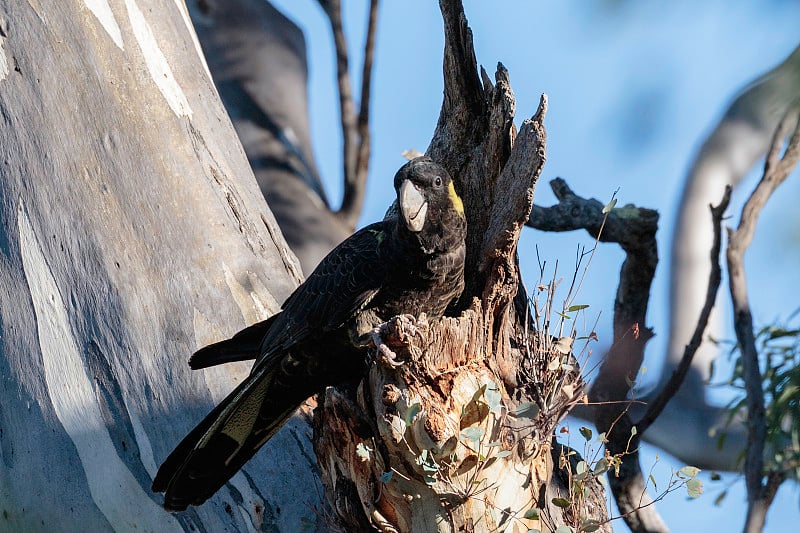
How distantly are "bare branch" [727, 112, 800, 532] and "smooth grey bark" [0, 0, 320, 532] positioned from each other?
161 centimetres

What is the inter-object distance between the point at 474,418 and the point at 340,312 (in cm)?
66

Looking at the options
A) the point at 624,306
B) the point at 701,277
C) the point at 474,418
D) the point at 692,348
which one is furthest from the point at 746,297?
the point at 701,277

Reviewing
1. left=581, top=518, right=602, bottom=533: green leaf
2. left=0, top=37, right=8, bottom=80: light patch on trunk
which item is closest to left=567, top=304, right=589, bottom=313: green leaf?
left=581, top=518, right=602, bottom=533: green leaf

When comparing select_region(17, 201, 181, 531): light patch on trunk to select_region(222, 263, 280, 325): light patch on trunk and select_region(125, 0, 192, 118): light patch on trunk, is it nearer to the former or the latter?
select_region(222, 263, 280, 325): light patch on trunk

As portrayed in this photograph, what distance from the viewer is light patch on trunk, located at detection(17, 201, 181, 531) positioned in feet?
7.51

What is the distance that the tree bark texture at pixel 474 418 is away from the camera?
183 cm

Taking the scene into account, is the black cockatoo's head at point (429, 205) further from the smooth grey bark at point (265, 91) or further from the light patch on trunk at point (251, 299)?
the smooth grey bark at point (265, 91)

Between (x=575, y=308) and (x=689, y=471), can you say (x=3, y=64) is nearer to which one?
(x=575, y=308)

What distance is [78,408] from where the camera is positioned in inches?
A: 93.7

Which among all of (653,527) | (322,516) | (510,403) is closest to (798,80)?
(510,403)

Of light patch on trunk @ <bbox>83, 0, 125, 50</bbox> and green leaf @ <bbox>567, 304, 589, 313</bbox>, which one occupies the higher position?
green leaf @ <bbox>567, 304, 589, 313</bbox>

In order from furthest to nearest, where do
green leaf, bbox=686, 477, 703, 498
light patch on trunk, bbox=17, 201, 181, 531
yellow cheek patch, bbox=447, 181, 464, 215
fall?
1. yellow cheek patch, bbox=447, 181, 464, 215
2. light patch on trunk, bbox=17, 201, 181, 531
3. green leaf, bbox=686, 477, 703, 498

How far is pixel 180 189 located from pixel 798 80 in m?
1.86

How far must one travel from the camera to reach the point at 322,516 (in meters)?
2.14
